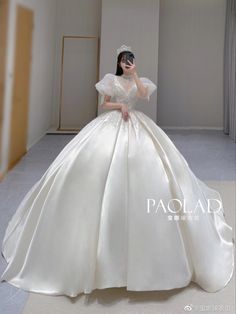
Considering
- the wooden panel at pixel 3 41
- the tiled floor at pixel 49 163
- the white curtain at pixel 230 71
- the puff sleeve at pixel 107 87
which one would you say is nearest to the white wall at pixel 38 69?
the wooden panel at pixel 3 41

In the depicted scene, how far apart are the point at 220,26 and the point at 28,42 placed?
154 inches

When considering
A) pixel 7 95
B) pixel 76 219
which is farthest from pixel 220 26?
pixel 76 219

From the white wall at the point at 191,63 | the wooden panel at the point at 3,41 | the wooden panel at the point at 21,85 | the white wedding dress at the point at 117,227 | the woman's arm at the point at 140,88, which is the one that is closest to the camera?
the white wedding dress at the point at 117,227

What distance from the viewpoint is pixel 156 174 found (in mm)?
1597

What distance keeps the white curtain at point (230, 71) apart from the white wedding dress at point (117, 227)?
4.21m

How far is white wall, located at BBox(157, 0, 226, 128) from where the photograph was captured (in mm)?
6219

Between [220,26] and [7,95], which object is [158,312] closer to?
[7,95]

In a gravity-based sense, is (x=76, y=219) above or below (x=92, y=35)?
below

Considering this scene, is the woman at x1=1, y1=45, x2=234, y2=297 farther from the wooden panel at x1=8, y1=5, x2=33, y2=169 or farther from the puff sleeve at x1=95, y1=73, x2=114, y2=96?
the wooden panel at x1=8, y1=5, x2=33, y2=169

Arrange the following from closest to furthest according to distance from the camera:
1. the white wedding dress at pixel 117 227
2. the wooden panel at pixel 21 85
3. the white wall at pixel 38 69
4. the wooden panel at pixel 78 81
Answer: the white wedding dress at pixel 117 227 → the white wall at pixel 38 69 → the wooden panel at pixel 21 85 → the wooden panel at pixel 78 81

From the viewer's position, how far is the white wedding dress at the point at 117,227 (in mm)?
1474

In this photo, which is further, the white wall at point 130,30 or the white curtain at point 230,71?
the white curtain at point 230,71

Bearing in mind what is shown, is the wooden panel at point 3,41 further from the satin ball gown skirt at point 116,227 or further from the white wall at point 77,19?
the white wall at point 77,19

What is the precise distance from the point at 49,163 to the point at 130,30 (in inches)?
120
